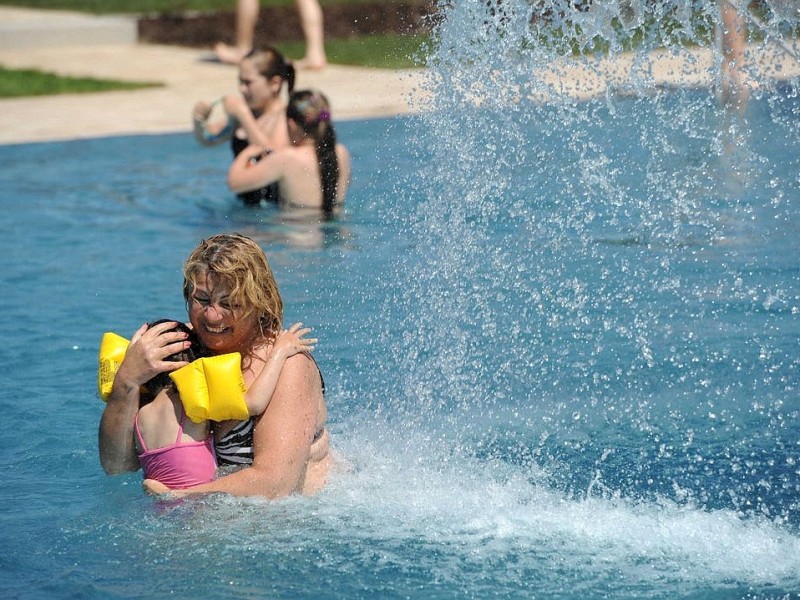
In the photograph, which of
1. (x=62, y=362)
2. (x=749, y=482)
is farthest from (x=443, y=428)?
(x=62, y=362)

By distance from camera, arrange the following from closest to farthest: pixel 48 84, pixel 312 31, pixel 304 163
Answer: pixel 304 163 → pixel 48 84 → pixel 312 31

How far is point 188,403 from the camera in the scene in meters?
3.81

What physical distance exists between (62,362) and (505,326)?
6.94 feet

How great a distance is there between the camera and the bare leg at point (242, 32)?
1284 centimetres

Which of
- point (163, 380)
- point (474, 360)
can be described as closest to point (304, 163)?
point (474, 360)

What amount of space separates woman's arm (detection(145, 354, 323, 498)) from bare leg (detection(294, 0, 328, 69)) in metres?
9.34

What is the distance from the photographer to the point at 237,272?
3811 millimetres

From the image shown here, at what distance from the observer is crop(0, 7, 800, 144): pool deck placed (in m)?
11.1

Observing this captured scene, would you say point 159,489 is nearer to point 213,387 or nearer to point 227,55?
point 213,387

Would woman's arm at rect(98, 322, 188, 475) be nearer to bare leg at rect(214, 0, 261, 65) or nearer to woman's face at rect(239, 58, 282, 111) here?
woman's face at rect(239, 58, 282, 111)

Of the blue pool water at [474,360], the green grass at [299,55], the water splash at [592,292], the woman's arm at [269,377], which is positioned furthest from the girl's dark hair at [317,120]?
the woman's arm at [269,377]

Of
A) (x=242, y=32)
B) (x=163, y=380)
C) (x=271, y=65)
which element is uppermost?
(x=242, y=32)

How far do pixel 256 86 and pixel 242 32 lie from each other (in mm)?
4889

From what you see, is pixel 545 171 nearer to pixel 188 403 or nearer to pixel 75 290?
pixel 75 290
